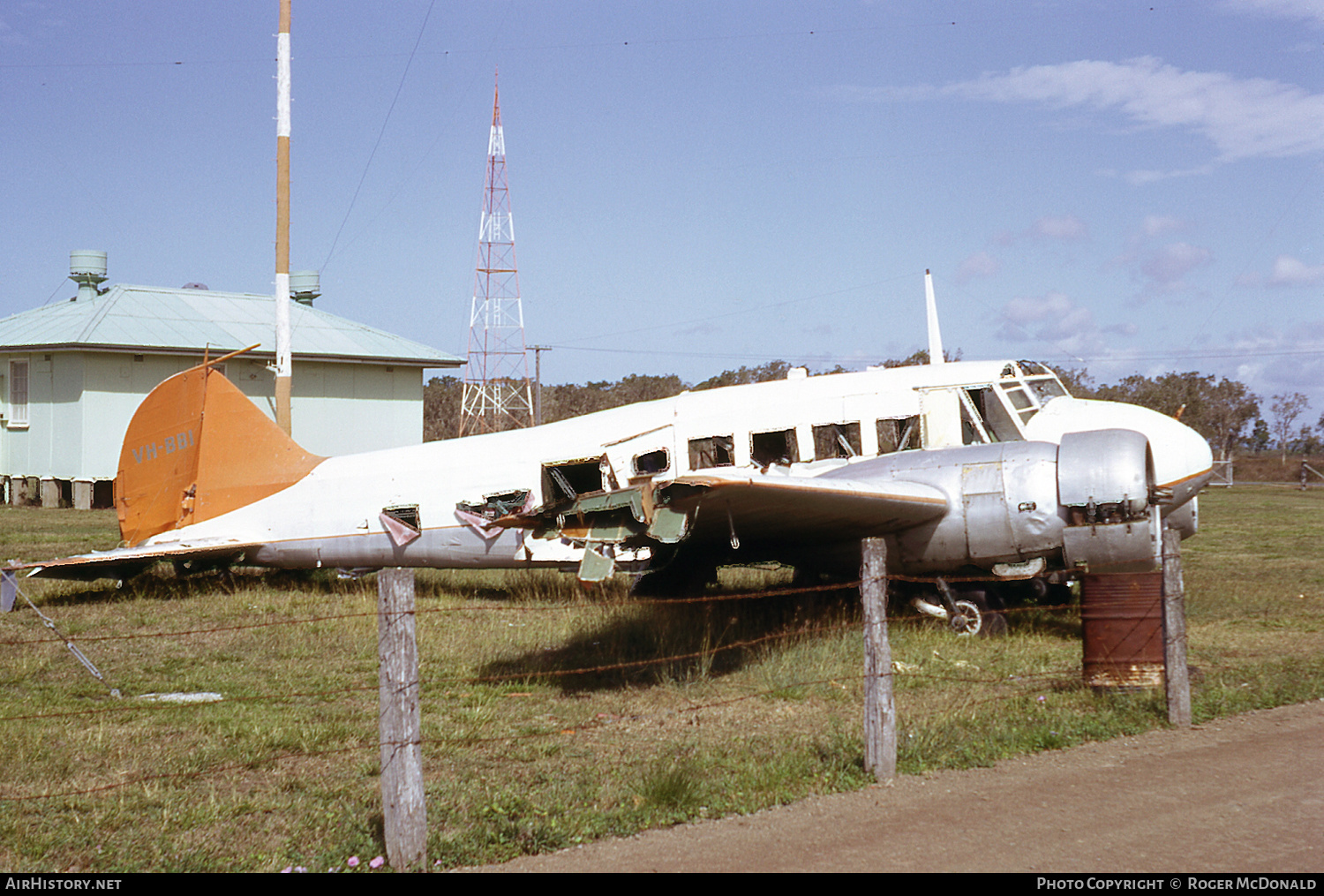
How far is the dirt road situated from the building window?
28206 millimetres

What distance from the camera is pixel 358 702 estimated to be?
26.4ft

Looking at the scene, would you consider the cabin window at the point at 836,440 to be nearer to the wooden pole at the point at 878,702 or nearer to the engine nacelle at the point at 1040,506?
the engine nacelle at the point at 1040,506

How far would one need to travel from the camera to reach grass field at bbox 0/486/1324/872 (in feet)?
17.2

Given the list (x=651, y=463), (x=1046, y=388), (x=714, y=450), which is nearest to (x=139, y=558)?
(x=651, y=463)

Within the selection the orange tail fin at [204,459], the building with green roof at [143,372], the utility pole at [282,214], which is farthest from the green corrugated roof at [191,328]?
the orange tail fin at [204,459]

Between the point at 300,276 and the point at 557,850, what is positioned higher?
Answer: the point at 300,276

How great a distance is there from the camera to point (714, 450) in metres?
10.9

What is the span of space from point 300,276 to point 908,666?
98.8ft

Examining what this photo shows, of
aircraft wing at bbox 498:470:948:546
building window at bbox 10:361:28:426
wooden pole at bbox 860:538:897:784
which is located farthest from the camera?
building window at bbox 10:361:28:426

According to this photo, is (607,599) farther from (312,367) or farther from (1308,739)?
(312,367)

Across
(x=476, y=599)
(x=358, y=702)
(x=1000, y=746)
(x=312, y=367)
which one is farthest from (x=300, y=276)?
(x=1000, y=746)

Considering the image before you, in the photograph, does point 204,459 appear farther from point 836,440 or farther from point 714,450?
point 836,440

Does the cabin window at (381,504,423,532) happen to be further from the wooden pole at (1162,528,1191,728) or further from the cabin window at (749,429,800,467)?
the wooden pole at (1162,528,1191,728)

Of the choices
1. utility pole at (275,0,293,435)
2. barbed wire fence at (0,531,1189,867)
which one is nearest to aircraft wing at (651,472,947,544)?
barbed wire fence at (0,531,1189,867)
